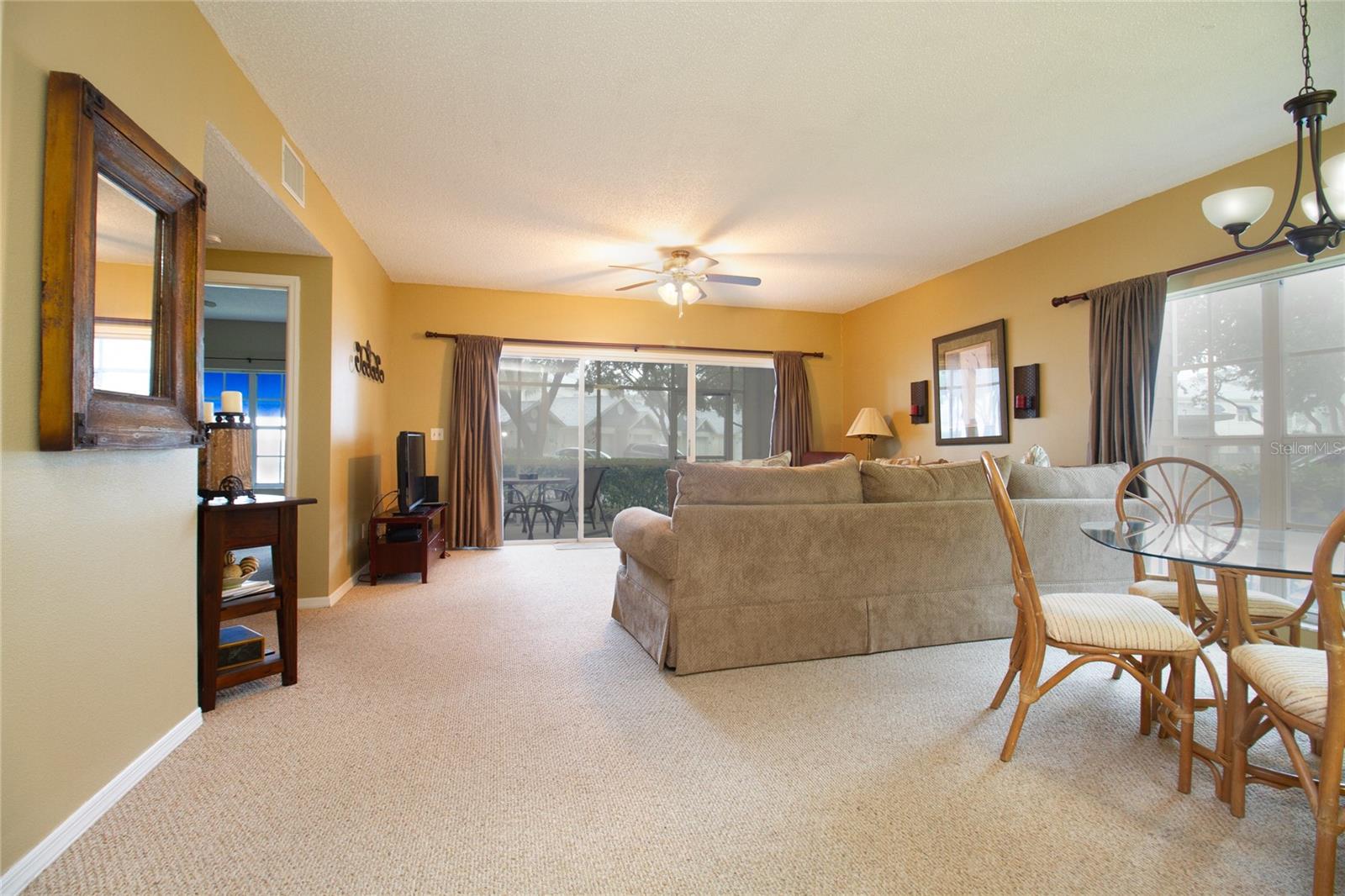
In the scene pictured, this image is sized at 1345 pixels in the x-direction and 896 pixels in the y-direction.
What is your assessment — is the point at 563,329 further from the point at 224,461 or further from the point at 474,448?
the point at 224,461

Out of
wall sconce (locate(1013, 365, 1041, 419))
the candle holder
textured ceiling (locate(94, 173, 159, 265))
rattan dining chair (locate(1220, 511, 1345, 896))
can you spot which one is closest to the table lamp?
wall sconce (locate(1013, 365, 1041, 419))

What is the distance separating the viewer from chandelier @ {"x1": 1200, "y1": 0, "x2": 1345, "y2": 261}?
171cm

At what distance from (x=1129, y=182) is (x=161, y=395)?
4.90m

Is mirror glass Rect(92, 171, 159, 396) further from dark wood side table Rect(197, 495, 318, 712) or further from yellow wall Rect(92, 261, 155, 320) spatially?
dark wood side table Rect(197, 495, 318, 712)

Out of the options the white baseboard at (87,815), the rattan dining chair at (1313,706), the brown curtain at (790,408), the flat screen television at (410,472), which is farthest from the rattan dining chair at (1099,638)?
the brown curtain at (790,408)

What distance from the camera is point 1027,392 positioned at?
175 inches

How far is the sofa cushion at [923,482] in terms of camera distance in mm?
2787

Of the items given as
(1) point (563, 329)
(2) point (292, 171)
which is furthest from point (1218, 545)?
Result: (1) point (563, 329)

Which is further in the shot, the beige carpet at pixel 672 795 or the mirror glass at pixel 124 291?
the mirror glass at pixel 124 291

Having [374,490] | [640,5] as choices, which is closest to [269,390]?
[374,490]

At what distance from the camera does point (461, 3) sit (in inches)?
80.7

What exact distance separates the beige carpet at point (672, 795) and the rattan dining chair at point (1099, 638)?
0.18 meters

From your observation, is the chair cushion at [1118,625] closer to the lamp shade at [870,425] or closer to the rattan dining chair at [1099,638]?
the rattan dining chair at [1099,638]

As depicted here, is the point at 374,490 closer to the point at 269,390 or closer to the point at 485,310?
the point at 485,310
